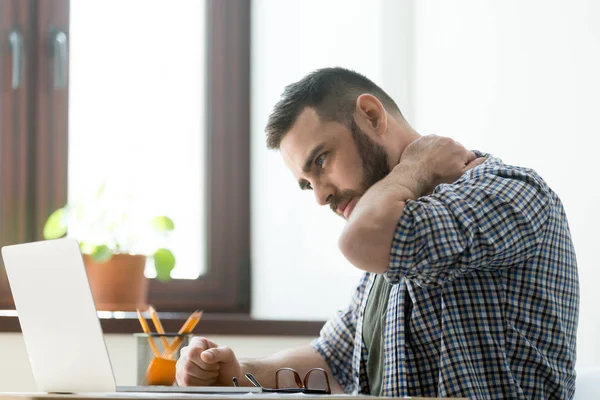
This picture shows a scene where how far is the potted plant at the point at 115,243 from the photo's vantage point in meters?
2.37

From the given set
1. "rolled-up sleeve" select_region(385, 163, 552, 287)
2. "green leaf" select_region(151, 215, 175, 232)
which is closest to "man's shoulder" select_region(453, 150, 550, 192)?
"rolled-up sleeve" select_region(385, 163, 552, 287)

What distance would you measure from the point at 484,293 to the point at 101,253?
4.15ft

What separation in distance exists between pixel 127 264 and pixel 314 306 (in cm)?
54

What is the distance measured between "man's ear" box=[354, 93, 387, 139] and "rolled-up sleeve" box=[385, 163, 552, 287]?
1.01 feet

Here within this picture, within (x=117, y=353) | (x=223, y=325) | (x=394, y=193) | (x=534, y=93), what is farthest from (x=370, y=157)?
(x=117, y=353)

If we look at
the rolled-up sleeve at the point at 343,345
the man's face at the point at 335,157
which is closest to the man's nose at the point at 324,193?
the man's face at the point at 335,157

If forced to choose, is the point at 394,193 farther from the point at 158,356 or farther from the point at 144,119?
the point at 144,119

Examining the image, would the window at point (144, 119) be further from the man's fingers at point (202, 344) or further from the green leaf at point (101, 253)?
the man's fingers at point (202, 344)

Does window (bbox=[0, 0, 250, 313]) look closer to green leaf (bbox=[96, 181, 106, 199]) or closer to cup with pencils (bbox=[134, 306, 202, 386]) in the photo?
green leaf (bbox=[96, 181, 106, 199])

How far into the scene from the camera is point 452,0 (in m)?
2.32

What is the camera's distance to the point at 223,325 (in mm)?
2291

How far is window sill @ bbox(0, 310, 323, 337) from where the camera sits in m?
2.23

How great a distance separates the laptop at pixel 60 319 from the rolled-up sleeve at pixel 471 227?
12.4 inches

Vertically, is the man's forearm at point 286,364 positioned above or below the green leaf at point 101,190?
below
